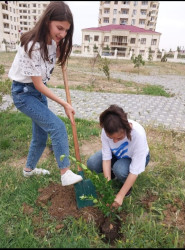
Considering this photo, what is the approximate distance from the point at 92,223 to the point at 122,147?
0.69m

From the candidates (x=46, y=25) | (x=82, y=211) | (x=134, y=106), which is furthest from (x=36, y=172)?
(x=134, y=106)

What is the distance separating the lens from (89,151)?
3.14 m

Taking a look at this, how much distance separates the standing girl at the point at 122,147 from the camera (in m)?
1.70

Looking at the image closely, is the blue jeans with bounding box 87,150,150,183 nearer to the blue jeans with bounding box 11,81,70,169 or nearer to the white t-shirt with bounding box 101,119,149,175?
the white t-shirt with bounding box 101,119,149,175

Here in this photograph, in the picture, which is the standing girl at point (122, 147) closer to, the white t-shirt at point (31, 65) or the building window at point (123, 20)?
the white t-shirt at point (31, 65)

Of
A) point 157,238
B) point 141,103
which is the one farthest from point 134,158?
point 141,103

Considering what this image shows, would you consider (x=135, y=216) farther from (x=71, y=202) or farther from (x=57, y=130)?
(x=57, y=130)

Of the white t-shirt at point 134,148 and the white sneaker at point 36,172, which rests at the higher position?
the white t-shirt at point 134,148

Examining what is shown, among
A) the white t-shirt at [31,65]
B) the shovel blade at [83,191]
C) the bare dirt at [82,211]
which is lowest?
the bare dirt at [82,211]

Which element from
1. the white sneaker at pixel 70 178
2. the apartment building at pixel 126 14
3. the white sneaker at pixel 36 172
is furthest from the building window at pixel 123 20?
the white sneaker at pixel 70 178

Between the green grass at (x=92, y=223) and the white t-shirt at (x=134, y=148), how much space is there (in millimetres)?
388

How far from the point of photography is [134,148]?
1938 millimetres

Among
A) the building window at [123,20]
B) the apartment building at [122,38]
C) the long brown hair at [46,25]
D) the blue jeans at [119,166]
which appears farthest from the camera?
the building window at [123,20]

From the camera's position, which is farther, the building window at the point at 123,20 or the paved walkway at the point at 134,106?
the building window at the point at 123,20
